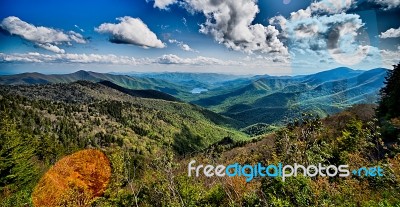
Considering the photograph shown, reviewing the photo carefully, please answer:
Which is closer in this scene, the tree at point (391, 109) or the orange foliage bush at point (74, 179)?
the tree at point (391, 109)

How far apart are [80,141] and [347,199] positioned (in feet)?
655

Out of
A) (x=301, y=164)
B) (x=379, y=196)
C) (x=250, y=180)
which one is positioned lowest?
(x=250, y=180)

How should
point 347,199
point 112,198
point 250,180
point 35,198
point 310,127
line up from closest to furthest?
point 347,199 < point 310,127 < point 250,180 < point 112,198 < point 35,198

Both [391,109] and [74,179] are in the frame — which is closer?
[391,109]

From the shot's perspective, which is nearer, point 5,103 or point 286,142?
point 286,142

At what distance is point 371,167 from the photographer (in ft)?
75.8

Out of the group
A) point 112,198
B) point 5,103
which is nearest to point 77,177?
point 112,198

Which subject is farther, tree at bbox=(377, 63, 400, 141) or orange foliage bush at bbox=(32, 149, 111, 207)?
orange foliage bush at bbox=(32, 149, 111, 207)

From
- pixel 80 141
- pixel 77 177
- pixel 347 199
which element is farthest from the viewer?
pixel 80 141

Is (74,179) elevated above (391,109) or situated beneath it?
situated beneath

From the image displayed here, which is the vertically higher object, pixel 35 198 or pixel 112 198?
pixel 112 198

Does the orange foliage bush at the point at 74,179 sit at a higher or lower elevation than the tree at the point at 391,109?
A: lower

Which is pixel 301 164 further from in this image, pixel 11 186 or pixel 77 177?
pixel 77 177

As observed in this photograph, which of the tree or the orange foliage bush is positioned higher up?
the tree
